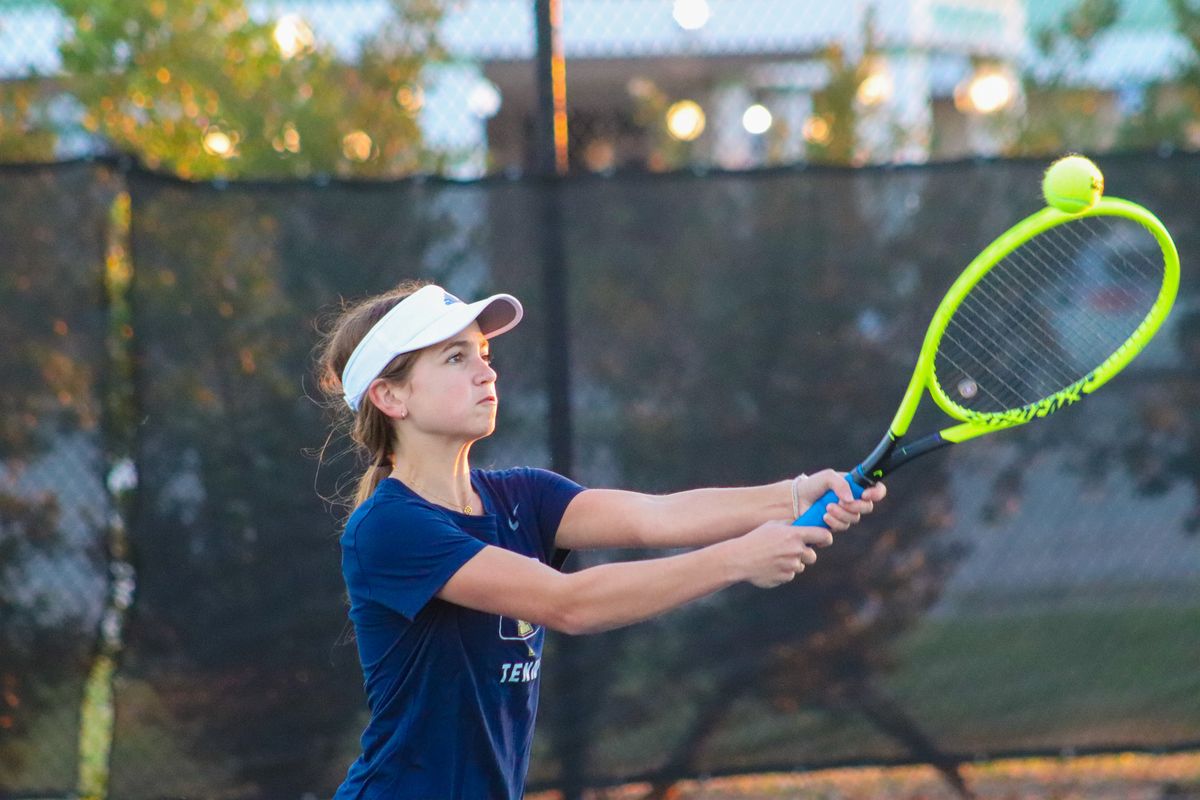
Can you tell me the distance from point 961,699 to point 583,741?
1.19 metres

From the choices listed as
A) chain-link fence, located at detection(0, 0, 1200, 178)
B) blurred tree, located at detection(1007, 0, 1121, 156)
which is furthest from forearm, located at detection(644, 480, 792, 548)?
blurred tree, located at detection(1007, 0, 1121, 156)

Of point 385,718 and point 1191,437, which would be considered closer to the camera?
point 385,718

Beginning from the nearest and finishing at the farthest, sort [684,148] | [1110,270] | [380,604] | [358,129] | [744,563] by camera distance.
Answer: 1. [744,563]
2. [380,604]
3. [1110,270]
4. [358,129]
5. [684,148]

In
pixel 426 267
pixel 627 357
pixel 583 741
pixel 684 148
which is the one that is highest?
pixel 684 148

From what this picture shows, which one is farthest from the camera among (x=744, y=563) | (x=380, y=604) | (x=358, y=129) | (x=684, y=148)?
(x=684, y=148)

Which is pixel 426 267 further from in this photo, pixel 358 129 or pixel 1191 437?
pixel 1191 437

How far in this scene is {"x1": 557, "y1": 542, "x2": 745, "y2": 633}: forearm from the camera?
262 cm

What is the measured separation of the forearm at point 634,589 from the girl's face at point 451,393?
36 cm

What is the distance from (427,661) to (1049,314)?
2.41m

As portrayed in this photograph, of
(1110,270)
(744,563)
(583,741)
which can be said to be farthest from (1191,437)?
(744,563)

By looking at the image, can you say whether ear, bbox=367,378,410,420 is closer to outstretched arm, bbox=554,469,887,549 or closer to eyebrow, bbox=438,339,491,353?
eyebrow, bbox=438,339,491,353

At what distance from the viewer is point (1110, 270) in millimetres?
4652

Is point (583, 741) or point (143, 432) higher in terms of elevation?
point (143, 432)

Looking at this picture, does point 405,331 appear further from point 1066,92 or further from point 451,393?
point 1066,92
